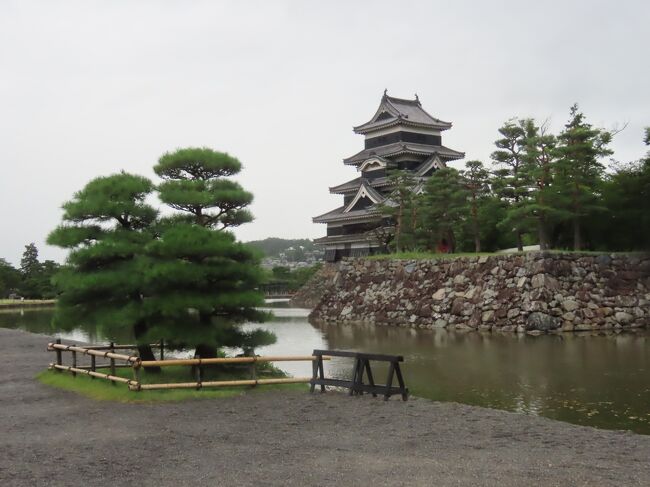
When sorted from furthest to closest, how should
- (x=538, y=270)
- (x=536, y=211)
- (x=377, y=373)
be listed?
(x=536, y=211), (x=538, y=270), (x=377, y=373)

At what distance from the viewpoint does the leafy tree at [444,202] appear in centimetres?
2567

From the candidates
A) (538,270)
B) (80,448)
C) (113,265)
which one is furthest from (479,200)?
(80,448)

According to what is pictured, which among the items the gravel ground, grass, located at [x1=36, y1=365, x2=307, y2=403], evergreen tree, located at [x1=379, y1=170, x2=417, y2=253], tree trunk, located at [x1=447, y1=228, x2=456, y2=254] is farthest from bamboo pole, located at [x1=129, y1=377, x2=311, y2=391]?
tree trunk, located at [x1=447, y1=228, x2=456, y2=254]

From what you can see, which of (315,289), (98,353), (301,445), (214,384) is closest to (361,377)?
(214,384)

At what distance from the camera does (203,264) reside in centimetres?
1034

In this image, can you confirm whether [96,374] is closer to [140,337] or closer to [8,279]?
[140,337]

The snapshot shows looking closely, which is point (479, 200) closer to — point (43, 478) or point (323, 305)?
point (323, 305)

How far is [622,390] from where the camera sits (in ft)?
34.1

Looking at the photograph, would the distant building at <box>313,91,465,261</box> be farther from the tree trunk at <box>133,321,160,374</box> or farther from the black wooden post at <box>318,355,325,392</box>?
the black wooden post at <box>318,355,325,392</box>

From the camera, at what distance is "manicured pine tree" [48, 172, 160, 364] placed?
10.2 metres

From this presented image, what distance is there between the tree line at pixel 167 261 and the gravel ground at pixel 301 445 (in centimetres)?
153

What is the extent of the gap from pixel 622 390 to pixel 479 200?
16.5 meters

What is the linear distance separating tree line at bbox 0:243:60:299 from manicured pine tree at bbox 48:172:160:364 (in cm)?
4495

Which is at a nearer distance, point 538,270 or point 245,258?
point 245,258
